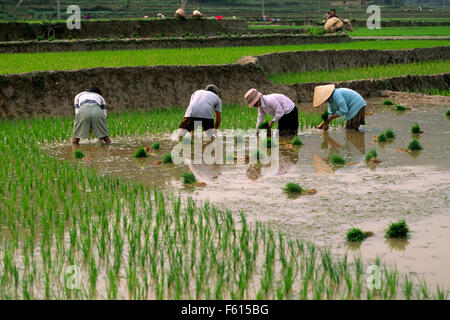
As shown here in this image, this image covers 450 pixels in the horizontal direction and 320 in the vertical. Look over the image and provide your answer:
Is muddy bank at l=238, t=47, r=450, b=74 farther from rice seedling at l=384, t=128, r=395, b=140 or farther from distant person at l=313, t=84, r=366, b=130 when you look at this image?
rice seedling at l=384, t=128, r=395, b=140

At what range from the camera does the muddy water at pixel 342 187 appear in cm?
539

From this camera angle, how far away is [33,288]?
4.63m

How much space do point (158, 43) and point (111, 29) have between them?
6.47 meters

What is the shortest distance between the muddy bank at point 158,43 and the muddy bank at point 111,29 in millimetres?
5527

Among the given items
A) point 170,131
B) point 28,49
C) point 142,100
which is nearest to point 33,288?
point 170,131

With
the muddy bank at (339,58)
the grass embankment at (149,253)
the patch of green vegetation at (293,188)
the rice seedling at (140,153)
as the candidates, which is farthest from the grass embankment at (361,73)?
the grass embankment at (149,253)

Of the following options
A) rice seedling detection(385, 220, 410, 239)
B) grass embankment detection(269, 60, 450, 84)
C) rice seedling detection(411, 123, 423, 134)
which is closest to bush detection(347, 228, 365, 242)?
rice seedling detection(385, 220, 410, 239)

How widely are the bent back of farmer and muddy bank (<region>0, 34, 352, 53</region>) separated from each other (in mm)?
13155

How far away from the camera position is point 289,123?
34.9 ft

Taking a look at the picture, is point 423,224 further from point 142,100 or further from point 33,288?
point 142,100

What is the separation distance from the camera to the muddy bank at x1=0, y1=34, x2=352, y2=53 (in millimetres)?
22531

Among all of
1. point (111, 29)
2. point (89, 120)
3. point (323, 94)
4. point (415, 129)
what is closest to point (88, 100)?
point (89, 120)

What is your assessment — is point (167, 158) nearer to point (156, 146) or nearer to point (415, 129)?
point (156, 146)
